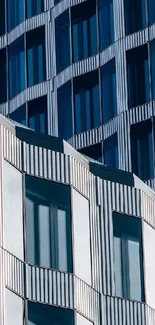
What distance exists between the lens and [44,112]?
8931 centimetres

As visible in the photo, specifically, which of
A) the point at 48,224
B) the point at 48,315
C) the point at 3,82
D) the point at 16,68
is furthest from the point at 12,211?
the point at 3,82

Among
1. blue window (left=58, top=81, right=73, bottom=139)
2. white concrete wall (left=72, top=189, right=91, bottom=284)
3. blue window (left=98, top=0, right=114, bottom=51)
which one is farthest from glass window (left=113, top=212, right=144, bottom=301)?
blue window (left=58, top=81, right=73, bottom=139)

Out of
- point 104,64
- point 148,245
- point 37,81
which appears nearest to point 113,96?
point 104,64

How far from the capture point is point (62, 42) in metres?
88.7

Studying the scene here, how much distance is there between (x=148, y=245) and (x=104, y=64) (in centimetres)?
3019

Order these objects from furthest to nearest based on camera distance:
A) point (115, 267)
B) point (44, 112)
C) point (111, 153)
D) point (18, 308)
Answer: point (44, 112), point (111, 153), point (115, 267), point (18, 308)

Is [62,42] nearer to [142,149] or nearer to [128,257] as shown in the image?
[142,149]

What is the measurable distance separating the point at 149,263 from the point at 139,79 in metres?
27.3

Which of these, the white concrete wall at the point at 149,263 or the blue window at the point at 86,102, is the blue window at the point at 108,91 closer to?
the blue window at the point at 86,102

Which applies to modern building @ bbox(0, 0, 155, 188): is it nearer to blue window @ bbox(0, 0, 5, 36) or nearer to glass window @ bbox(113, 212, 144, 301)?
blue window @ bbox(0, 0, 5, 36)

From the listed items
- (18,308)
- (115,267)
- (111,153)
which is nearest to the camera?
(18,308)

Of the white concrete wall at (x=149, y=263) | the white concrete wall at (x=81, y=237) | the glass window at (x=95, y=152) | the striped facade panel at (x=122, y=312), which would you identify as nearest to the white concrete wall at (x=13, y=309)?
the white concrete wall at (x=81, y=237)

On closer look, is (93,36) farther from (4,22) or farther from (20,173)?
(20,173)

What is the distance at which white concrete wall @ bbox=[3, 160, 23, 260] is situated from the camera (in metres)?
48.2
